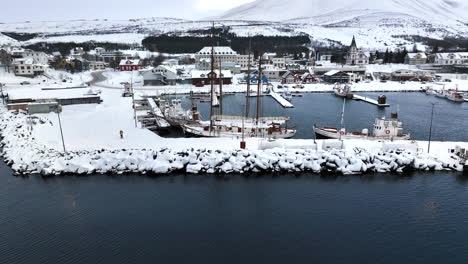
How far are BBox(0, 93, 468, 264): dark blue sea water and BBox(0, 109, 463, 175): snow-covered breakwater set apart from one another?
554 mm

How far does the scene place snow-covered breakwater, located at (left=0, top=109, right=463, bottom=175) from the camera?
17.1 m

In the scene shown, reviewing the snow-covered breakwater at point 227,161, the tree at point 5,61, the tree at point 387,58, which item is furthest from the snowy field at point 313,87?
the snow-covered breakwater at point 227,161

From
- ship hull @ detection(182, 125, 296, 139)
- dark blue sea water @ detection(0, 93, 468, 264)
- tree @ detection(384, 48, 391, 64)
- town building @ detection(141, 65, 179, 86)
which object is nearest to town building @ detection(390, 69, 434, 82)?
tree @ detection(384, 48, 391, 64)

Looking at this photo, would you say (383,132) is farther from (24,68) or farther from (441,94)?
(24,68)

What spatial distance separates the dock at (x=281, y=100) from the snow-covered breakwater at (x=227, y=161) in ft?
62.7

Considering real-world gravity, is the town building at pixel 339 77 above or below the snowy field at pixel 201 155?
above

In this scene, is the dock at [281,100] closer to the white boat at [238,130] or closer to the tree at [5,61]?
the white boat at [238,130]

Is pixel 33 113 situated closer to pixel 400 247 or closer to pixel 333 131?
pixel 333 131

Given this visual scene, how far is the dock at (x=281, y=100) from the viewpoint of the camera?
122ft

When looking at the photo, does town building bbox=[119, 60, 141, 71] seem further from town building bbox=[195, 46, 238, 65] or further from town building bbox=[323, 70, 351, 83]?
town building bbox=[323, 70, 351, 83]

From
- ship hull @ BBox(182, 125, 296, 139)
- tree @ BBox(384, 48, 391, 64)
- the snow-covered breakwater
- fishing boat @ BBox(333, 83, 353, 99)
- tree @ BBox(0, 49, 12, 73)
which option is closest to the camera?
the snow-covered breakwater

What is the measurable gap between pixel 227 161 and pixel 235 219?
4691 mm

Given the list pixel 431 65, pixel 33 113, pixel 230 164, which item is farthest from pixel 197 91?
pixel 431 65

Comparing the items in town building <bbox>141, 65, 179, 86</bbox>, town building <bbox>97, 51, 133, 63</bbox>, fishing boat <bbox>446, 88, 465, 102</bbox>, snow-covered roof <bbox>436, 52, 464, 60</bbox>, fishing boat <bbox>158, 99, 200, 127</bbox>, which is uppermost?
snow-covered roof <bbox>436, 52, 464, 60</bbox>
